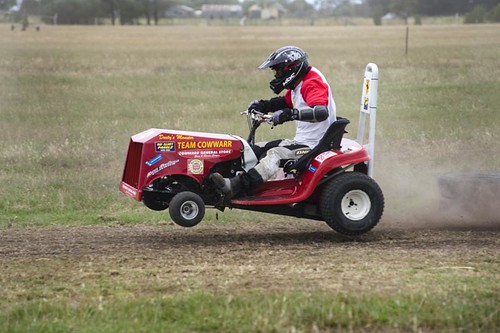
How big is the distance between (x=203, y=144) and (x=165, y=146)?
40 centimetres

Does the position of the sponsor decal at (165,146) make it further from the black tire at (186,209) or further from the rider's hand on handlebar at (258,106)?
the rider's hand on handlebar at (258,106)

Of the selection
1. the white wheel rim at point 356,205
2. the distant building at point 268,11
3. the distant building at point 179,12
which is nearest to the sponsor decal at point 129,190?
the white wheel rim at point 356,205

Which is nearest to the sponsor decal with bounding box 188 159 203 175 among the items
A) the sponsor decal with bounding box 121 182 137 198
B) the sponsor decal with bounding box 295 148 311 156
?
the sponsor decal with bounding box 121 182 137 198

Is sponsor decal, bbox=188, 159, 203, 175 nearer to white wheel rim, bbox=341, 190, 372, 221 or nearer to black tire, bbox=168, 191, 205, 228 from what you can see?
black tire, bbox=168, 191, 205, 228

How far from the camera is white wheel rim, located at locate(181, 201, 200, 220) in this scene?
827 centimetres

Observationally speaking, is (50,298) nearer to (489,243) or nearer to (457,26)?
(489,243)

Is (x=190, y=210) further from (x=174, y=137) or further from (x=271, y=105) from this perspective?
(x=271, y=105)

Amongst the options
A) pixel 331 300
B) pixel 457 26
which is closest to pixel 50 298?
pixel 331 300

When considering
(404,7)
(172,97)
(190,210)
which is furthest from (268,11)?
(190,210)

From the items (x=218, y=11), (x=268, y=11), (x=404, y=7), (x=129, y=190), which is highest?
(x=268, y=11)

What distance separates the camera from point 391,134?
1605 centimetres

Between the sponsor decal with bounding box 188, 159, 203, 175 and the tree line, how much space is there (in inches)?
727

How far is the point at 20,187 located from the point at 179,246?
14.6 feet

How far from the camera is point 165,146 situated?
839 cm
